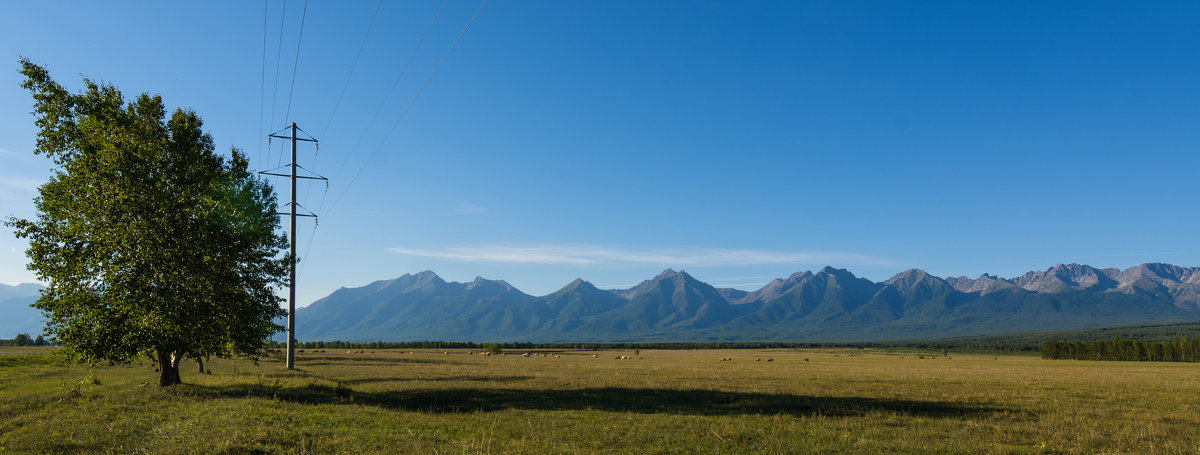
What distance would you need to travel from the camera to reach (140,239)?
88.2 ft

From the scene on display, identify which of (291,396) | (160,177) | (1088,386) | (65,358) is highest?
(160,177)

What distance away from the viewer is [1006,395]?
3095 centimetres

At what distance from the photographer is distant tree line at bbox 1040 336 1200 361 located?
400 feet

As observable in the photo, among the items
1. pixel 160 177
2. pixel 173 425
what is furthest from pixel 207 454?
pixel 160 177

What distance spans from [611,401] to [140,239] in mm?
22314

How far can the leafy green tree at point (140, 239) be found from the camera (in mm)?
26047

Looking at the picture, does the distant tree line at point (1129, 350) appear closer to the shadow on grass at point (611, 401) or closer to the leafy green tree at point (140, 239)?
the shadow on grass at point (611, 401)

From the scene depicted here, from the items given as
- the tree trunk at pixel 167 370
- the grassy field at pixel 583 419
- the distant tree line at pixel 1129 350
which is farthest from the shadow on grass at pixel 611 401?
the distant tree line at pixel 1129 350

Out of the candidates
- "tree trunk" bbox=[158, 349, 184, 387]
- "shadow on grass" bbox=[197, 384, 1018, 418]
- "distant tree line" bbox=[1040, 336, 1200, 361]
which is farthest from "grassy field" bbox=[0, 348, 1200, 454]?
"distant tree line" bbox=[1040, 336, 1200, 361]

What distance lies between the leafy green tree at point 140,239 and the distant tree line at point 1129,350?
161581mm

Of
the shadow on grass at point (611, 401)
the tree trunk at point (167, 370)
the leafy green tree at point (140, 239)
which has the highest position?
the leafy green tree at point (140, 239)

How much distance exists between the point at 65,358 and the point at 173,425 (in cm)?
1289

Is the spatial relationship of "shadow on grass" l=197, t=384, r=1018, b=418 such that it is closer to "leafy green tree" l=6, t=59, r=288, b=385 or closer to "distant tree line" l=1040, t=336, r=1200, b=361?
"leafy green tree" l=6, t=59, r=288, b=385

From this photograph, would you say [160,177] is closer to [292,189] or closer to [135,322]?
[135,322]
